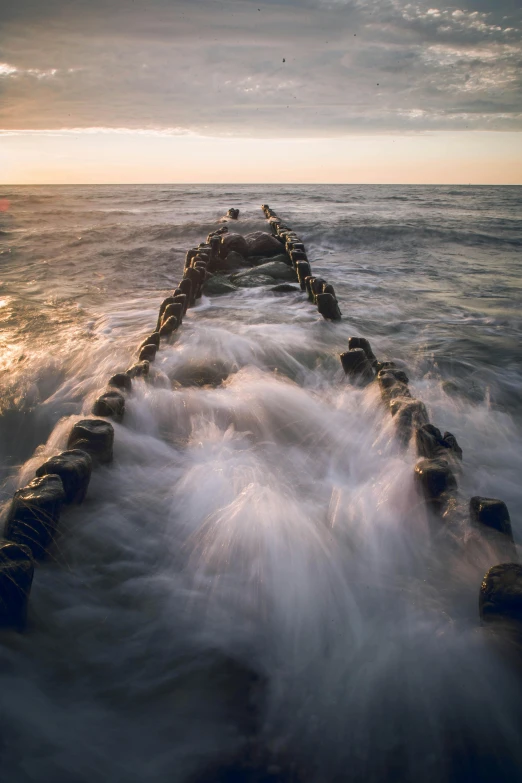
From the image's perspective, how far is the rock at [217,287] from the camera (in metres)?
10.4

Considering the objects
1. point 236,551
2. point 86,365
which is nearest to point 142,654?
point 236,551

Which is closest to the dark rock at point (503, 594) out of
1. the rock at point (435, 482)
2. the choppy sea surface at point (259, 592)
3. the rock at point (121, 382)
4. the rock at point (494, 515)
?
the choppy sea surface at point (259, 592)

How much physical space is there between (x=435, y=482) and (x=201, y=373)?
3277 millimetres

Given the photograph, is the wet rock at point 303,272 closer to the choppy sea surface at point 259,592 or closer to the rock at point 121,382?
the choppy sea surface at point 259,592

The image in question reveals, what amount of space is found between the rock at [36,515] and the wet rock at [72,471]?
0.42ft

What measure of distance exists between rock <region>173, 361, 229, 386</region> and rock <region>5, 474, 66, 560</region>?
2739 millimetres

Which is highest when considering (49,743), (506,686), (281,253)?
(281,253)

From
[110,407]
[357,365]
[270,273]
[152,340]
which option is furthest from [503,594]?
[270,273]

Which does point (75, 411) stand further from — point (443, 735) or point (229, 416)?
point (443, 735)

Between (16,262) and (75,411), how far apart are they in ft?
41.5

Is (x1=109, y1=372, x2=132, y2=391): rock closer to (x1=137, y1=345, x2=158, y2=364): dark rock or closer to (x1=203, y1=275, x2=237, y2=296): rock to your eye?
(x1=137, y1=345, x2=158, y2=364): dark rock

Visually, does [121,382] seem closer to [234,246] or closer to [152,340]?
[152,340]

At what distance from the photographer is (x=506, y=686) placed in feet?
7.14

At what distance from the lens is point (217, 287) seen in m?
10.5
